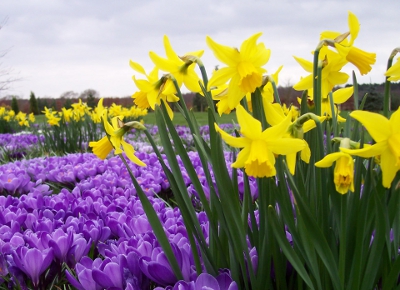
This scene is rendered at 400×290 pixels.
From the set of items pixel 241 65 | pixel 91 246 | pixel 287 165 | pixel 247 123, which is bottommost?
pixel 91 246

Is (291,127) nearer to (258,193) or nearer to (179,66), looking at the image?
(258,193)

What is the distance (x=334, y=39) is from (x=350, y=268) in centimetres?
58

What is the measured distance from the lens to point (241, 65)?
2.82 ft

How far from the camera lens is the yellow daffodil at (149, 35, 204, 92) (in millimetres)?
1011

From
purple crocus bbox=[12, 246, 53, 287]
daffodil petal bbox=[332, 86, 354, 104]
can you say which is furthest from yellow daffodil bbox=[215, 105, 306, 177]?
purple crocus bbox=[12, 246, 53, 287]

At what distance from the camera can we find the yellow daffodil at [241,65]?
83 centimetres

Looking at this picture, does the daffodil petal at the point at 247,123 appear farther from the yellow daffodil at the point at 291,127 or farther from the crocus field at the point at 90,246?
the crocus field at the point at 90,246

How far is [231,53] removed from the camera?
2.81 ft

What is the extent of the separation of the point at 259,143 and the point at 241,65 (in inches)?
7.3

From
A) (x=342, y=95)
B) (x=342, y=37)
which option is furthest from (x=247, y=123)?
(x=342, y=95)

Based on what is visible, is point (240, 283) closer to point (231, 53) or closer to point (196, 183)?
point (196, 183)

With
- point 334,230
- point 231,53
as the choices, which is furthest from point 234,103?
point 334,230

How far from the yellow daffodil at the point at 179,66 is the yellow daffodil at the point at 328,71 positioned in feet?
0.89

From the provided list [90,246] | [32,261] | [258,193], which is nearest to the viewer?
[258,193]
